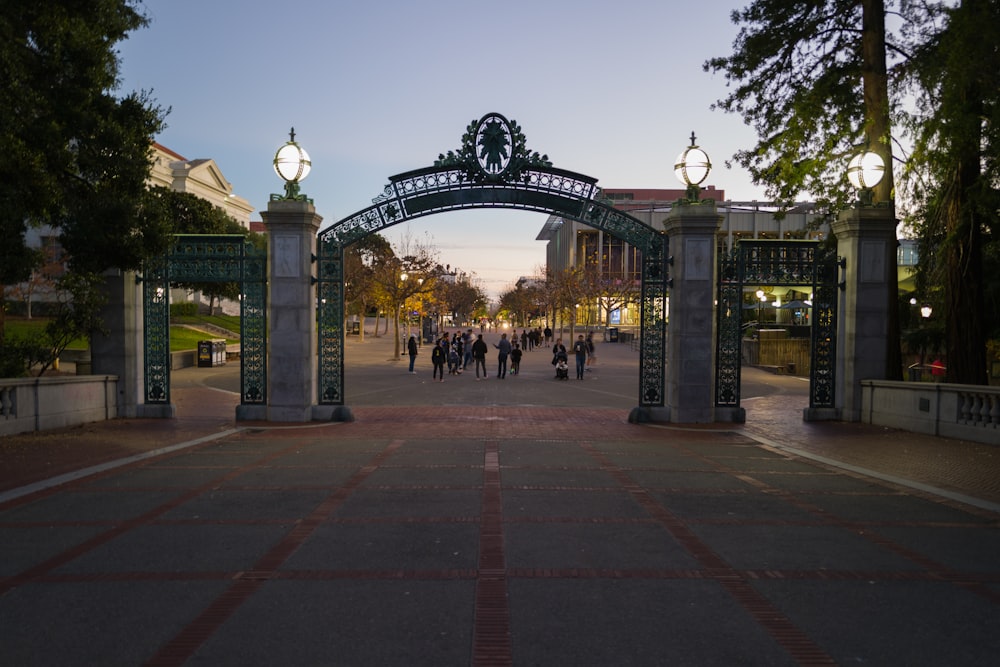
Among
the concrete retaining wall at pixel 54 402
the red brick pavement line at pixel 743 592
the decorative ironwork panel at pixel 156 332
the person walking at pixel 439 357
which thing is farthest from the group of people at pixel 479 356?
the red brick pavement line at pixel 743 592

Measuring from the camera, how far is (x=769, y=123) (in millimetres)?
16719

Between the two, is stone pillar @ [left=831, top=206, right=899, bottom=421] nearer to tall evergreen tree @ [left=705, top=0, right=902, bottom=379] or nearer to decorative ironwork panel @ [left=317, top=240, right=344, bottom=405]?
tall evergreen tree @ [left=705, top=0, right=902, bottom=379]

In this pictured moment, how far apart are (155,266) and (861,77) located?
15.3m

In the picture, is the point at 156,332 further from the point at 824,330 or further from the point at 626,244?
the point at 626,244

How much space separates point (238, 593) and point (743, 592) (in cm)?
335

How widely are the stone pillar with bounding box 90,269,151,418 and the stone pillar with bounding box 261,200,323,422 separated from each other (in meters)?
Answer: 2.64

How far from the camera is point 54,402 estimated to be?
12.7 m

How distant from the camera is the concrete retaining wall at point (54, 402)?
1183 centimetres

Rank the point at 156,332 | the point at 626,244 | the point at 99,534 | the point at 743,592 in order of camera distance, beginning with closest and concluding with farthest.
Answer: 1. the point at 743,592
2. the point at 99,534
3. the point at 156,332
4. the point at 626,244

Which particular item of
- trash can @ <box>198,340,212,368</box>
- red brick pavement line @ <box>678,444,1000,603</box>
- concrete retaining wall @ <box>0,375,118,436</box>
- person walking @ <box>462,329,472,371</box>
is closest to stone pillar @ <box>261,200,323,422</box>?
concrete retaining wall @ <box>0,375,118,436</box>

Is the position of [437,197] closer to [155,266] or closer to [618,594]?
[155,266]

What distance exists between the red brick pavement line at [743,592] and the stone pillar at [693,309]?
679 cm

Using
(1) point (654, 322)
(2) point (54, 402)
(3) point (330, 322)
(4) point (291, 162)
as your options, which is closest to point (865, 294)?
(1) point (654, 322)

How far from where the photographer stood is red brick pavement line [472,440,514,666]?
3.89 meters
